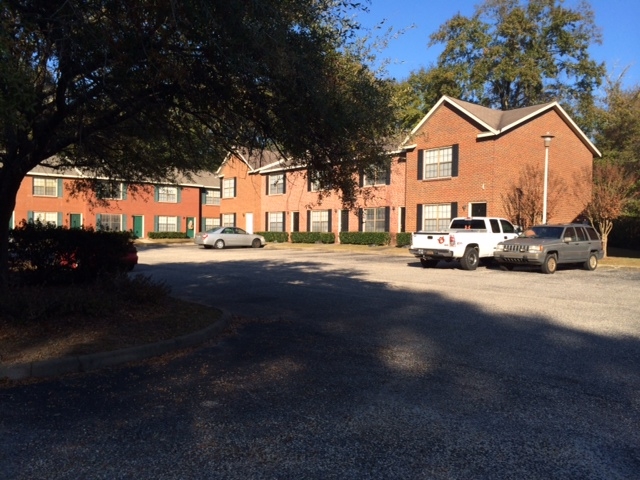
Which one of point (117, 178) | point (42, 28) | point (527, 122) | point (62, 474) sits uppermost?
point (527, 122)

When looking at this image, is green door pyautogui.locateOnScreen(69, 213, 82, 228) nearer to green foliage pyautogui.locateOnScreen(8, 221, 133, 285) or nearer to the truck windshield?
green foliage pyautogui.locateOnScreen(8, 221, 133, 285)

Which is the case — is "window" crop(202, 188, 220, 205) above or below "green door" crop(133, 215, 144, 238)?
above

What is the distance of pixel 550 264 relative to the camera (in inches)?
723

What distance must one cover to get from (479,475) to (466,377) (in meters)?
2.43

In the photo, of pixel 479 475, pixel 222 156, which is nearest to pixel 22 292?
pixel 222 156

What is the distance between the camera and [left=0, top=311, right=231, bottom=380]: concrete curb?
6.04m

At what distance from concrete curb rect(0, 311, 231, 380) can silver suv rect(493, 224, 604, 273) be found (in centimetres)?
1352

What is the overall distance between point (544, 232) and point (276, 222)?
25378 millimetres

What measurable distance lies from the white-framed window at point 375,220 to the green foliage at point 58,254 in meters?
23.9

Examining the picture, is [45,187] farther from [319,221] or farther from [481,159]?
[481,159]

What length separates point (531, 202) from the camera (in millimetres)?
27141

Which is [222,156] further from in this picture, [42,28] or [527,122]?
[527,122]

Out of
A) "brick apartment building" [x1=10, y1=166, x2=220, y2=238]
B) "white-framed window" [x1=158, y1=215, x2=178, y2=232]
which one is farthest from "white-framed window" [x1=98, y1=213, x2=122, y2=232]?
"white-framed window" [x1=158, y1=215, x2=178, y2=232]

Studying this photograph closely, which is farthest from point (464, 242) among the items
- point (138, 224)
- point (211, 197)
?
point (211, 197)
